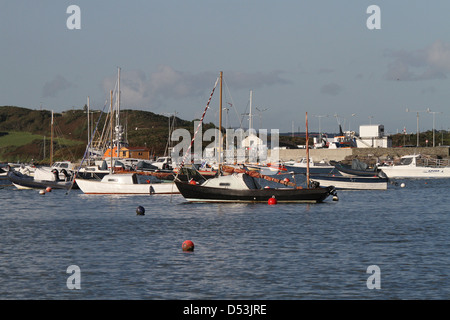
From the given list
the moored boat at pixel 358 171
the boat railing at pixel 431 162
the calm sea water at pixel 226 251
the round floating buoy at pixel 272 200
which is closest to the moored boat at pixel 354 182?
the moored boat at pixel 358 171

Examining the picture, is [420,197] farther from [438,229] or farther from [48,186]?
[48,186]

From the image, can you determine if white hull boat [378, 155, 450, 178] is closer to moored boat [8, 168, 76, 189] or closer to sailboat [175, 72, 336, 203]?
moored boat [8, 168, 76, 189]

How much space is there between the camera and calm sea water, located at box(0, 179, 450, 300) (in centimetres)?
2442

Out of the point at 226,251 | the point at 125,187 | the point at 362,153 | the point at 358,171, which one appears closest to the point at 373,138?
the point at 362,153

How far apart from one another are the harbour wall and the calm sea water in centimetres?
9302

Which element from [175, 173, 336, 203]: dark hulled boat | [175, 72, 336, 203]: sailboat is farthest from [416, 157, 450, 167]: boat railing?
[175, 173, 336, 203]: dark hulled boat

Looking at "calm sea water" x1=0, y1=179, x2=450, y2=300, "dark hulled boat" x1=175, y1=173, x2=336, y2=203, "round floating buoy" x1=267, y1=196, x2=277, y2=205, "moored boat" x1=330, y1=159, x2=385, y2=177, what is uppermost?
"moored boat" x1=330, y1=159, x2=385, y2=177

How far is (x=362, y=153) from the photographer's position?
156 meters

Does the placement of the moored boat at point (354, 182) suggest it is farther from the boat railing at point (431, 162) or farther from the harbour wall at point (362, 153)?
the harbour wall at point (362, 153)

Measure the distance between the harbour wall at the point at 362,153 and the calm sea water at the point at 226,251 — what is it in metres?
93.0
